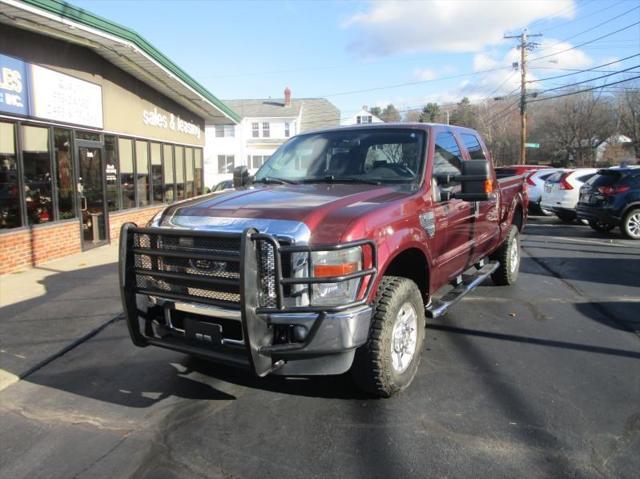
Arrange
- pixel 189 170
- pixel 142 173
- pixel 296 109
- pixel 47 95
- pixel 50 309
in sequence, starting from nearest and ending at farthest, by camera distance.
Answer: pixel 50 309 < pixel 47 95 < pixel 142 173 < pixel 189 170 < pixel 296 109

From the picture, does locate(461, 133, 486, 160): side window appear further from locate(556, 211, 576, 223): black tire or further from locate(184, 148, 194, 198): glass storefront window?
locate(184, 148, 194, 198): glass storefront window

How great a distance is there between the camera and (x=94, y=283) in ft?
25.9

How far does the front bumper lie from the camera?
12.3 m

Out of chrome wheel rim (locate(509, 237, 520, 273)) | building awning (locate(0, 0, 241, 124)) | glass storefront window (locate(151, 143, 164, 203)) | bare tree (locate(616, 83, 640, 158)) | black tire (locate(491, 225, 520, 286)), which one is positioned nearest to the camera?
black tire (locate(491, 225, 520, 286))

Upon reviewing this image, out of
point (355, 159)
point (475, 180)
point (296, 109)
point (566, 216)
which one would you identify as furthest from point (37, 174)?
point (296, 109)

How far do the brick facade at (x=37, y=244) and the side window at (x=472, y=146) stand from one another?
696cm

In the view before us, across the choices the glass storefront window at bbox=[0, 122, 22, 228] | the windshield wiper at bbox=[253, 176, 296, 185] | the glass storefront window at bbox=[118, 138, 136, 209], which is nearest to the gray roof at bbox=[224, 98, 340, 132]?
the glass storefront window at bbox=[118, 138, 136, 209]

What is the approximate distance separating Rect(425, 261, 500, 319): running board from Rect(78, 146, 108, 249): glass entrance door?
802cm

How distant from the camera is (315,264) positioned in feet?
10.6

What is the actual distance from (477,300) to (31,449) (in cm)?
514

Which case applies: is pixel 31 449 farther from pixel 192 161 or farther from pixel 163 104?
pixel 192 161

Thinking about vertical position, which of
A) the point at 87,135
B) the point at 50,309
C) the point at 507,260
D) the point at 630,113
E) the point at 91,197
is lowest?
the point at 50,309

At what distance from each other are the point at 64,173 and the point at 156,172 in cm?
533

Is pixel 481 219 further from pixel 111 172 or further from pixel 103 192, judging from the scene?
pixel 111 172
